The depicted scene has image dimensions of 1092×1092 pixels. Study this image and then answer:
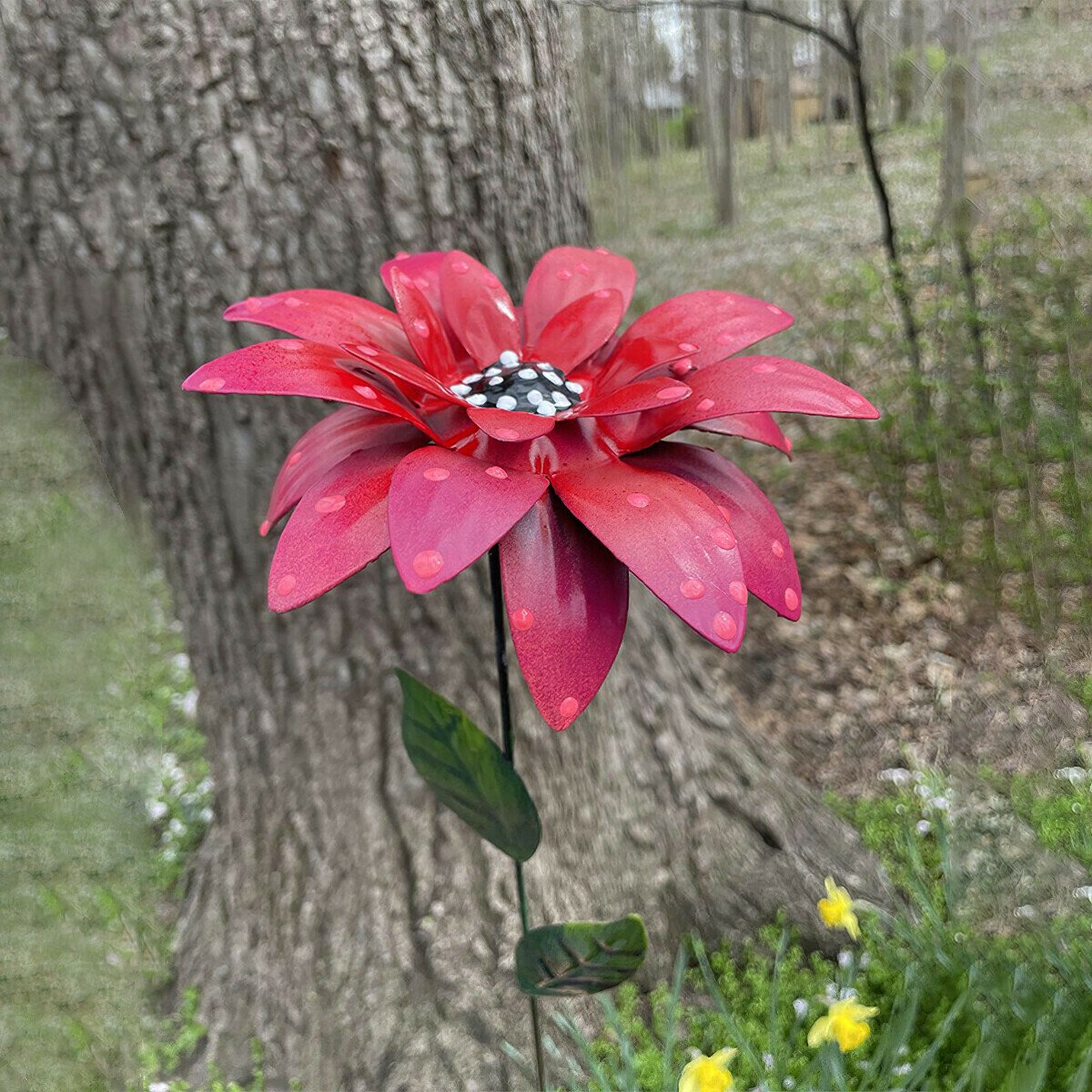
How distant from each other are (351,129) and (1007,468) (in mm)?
1593

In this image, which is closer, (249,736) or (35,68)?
(35,68)

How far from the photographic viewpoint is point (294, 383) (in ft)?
2.07

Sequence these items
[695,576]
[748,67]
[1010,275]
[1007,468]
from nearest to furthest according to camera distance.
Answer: [695,576]
[1007,468]
[1010,275]
[748,67]

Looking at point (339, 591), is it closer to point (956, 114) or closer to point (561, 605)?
point (561, 605)

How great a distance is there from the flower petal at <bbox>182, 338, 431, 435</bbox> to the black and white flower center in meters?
0.06

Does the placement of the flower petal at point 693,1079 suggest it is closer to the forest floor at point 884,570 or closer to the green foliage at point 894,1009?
the green foliage at point 894,1009

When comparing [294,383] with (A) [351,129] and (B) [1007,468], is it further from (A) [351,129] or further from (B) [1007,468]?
(B) [1007,468]

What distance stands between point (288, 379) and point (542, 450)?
0.20 metres

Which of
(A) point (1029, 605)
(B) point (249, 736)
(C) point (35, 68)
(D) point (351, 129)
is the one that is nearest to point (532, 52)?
(D) point (351, 129)

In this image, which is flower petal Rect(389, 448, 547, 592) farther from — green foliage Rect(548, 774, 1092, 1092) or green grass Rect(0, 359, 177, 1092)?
green grass Rect(0, 359, 177, 1092)

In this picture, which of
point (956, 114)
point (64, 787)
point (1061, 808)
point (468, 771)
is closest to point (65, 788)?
point (64, 787)

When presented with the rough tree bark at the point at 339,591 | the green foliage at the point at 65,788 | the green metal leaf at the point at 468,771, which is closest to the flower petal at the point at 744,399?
the green metal leaf at the point at 468,771

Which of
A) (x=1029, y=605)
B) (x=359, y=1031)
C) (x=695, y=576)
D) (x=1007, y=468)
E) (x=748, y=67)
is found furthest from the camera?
(x=748, y=67)

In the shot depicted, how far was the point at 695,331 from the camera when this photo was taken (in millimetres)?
765
